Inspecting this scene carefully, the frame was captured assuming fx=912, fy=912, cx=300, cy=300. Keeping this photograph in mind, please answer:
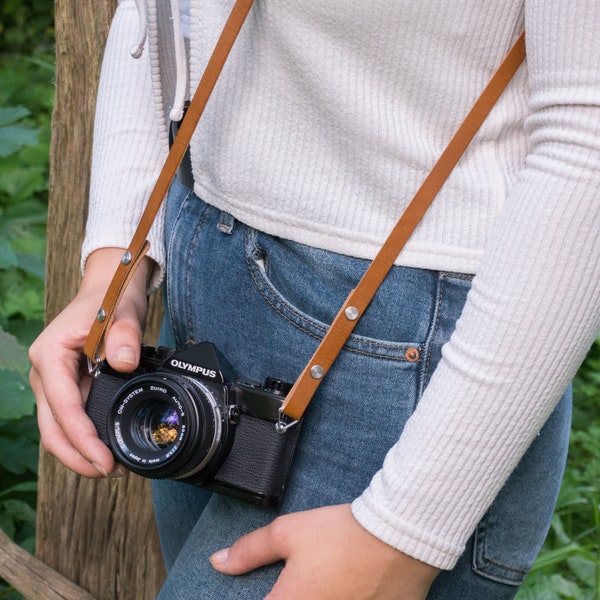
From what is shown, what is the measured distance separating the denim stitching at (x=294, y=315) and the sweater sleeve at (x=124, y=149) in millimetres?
226

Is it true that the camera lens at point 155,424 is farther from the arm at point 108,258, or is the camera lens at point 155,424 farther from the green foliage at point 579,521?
the green foliage at point 579,521

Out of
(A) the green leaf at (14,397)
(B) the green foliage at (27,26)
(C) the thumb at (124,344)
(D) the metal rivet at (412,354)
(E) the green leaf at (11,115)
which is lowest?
(B) the green foliage at (27,26)

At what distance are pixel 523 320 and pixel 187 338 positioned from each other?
0.47 meters

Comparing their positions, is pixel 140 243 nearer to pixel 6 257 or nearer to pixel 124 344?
pixel 124 344

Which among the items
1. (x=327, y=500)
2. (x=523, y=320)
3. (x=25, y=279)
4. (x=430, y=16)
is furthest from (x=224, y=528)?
(x=25, y=279)

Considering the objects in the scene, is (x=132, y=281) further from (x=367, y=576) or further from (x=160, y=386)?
(x=367, y=576)

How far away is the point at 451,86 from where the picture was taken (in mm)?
861

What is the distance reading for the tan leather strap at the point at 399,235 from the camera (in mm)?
837

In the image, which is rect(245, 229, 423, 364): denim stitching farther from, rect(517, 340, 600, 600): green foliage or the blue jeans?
rect(517, 340, 600, 600): green foliage

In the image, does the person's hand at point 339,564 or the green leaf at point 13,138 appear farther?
the green leaf at point 13,138

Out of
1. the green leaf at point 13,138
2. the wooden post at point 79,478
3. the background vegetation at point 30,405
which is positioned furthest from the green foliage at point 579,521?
the green leaf at point 13,138

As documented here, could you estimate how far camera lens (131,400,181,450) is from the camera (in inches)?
38.6

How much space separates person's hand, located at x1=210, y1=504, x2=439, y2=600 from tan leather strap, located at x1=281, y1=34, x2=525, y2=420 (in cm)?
14

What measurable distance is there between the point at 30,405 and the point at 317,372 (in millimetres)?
1286
